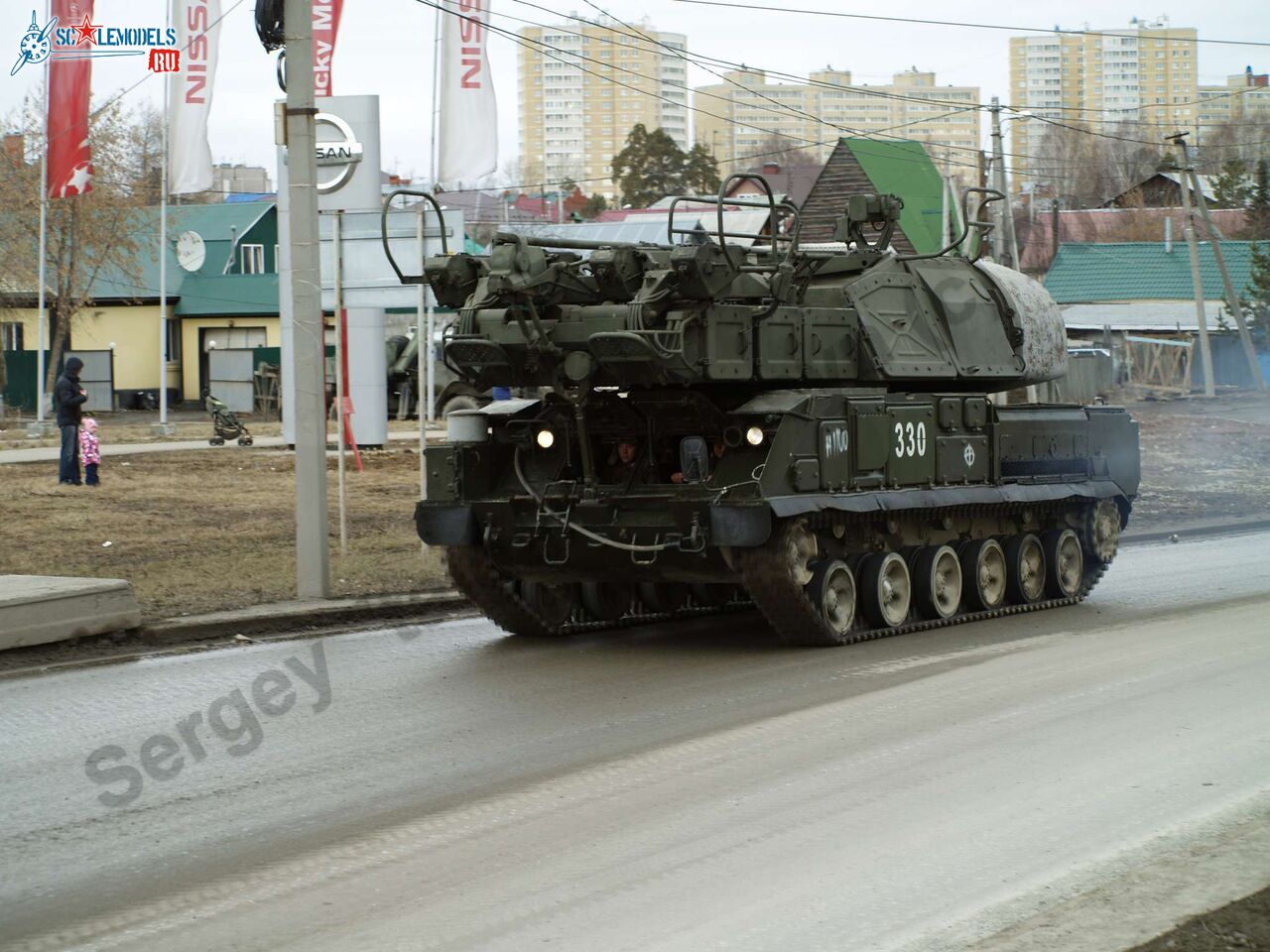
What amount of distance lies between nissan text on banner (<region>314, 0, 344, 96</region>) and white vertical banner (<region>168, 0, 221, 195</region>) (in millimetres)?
6516

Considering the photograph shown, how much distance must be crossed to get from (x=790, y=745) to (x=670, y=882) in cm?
237

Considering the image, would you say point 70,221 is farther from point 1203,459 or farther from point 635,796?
point 635,796

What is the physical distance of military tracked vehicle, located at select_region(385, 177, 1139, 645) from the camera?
11.5m

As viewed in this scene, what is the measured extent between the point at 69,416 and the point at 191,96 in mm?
9174

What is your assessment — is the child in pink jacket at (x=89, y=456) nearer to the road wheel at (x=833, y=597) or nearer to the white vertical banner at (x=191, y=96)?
the white vertical banner at (x=191, y=96)

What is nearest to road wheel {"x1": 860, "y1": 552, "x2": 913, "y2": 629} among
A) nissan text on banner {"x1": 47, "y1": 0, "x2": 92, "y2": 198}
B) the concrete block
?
the concrete block

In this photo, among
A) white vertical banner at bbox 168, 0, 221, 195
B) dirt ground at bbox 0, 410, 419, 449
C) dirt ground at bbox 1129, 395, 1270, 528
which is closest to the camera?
dirt ground at bbox 1129, 395, 1270, 528

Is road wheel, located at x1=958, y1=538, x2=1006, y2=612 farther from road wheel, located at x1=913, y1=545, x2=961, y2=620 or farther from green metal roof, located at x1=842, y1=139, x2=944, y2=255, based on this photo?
green metal roof, located at x1=842, y1=139, x2=944, y2=255

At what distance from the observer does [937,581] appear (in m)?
13.1

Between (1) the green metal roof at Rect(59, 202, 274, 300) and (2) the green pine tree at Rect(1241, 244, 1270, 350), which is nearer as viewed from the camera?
(2) the green pine tree at Rect(1241, 244, 1270, 350)

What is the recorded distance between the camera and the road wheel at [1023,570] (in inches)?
555

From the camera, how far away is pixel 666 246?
11680 millimetres

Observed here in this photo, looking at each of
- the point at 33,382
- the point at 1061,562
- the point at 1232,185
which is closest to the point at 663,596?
the point at 1061,562

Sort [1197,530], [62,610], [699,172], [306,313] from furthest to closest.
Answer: [699,172] → [1197,530] → [306,313] → [62,610]
